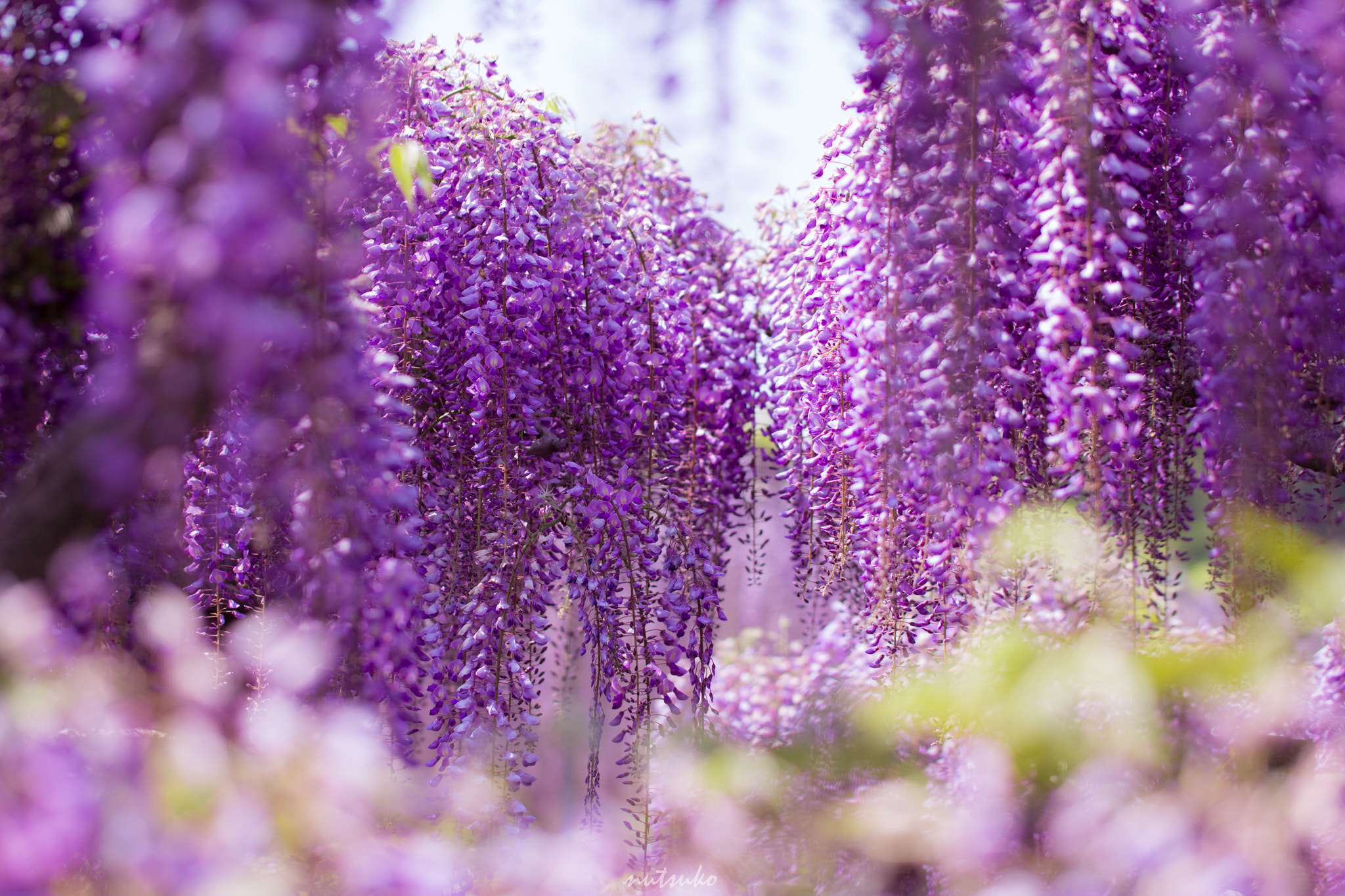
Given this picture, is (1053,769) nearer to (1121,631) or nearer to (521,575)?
(1121,631)

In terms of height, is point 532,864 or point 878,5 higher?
point 878,5

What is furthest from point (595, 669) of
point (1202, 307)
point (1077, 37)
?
point (1077, 37)

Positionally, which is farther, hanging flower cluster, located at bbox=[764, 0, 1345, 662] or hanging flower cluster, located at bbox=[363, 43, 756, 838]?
hanging flower cluster, located at bbox=[363, 43, 756, 838]

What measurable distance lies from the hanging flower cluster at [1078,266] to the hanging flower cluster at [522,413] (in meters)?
0.61

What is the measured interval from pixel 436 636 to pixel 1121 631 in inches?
55.2

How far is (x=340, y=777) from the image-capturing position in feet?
2.96

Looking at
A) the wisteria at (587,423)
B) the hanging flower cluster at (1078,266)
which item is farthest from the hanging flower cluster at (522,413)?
the hanging flower cluster at (1078,266)

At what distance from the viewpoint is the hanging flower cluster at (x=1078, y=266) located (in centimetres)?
139

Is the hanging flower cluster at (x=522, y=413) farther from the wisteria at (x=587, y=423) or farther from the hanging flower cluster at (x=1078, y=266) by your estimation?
the hanging flower cluster at (x=1078, y=266)

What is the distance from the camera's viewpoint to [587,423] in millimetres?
2217

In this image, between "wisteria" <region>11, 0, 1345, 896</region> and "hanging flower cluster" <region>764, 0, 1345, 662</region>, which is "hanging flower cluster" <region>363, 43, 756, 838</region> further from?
"hanging flower cluster" <region>764, 0, 1345, 662</region>

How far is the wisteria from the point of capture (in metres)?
0.90

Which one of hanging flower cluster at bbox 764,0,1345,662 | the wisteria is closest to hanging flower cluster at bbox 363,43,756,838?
the wisteria

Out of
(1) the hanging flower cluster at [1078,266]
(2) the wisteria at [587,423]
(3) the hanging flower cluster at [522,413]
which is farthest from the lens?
(3) the hanging flower cluster at [522,413]
